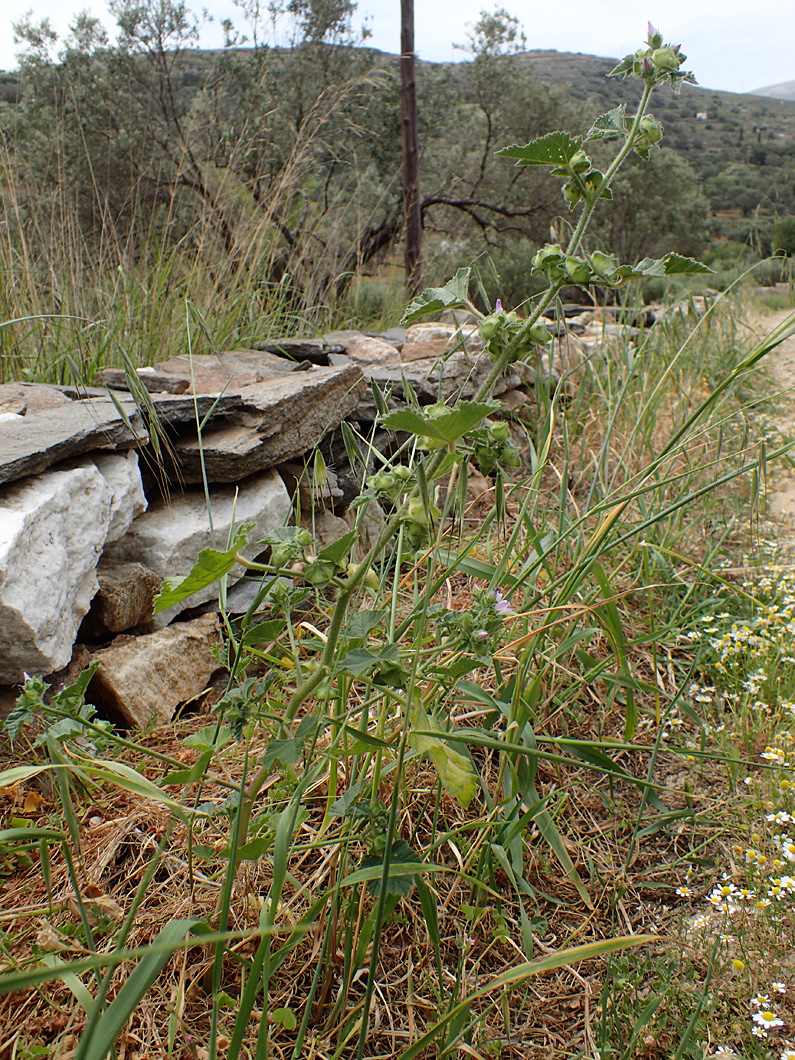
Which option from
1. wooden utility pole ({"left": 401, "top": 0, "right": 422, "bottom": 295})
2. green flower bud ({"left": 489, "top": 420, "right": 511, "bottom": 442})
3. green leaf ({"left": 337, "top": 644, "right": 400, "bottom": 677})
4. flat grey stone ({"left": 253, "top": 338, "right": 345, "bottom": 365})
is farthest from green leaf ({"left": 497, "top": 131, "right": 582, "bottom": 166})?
wooden utility pole ({"left": 401, "top": 0, "right": 422, "bottom": 295})

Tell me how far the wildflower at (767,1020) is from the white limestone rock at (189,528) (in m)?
1.31

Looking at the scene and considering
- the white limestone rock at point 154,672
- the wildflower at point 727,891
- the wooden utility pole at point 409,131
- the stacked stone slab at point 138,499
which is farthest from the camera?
the wooden utility pole at point 409,131

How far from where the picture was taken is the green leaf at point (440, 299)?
0.80 metres

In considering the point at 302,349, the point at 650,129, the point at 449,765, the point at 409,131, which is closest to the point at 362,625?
the point at 449,765

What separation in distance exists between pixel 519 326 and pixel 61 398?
66.3 inches

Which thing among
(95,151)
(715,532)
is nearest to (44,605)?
(715,532)

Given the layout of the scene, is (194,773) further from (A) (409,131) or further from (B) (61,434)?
(A) (409,131)

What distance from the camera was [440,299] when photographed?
2.64 feet

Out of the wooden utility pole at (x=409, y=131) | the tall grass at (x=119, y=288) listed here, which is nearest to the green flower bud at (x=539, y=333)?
the tall grass at (x=119, y=288)

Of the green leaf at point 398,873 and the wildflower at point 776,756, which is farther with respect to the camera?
the wildflower at point 776,756

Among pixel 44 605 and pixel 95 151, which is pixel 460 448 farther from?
pixel 95 151

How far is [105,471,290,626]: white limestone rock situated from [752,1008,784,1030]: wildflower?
1309 millimetres

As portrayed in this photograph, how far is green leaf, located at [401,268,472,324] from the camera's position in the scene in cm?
80

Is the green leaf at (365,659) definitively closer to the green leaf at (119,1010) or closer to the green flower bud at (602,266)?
the green leaf at (119,1010)
